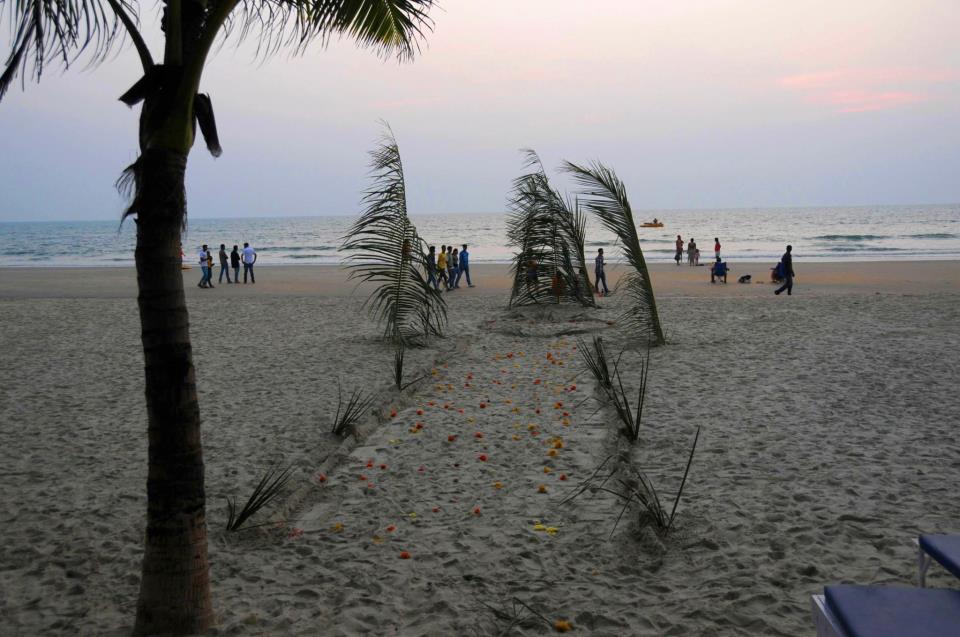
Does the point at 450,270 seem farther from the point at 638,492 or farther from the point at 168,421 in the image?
the point at 168,421

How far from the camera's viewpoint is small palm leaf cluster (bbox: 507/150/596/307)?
47.3 feet

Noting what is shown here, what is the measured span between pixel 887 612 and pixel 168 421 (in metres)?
2.77

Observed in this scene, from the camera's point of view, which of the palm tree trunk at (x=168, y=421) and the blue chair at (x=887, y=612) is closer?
the blue chair at (x=887, y=612)

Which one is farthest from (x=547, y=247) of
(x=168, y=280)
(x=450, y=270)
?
(x=168, y=280)

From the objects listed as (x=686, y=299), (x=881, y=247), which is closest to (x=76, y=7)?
(x=686, y=299)

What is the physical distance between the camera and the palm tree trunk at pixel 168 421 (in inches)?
115

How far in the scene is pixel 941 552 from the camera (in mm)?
2834

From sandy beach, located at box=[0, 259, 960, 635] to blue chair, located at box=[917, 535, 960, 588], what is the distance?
605 millimetres

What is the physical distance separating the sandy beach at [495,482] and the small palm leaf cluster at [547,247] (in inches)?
122

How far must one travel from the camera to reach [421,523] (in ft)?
15.4

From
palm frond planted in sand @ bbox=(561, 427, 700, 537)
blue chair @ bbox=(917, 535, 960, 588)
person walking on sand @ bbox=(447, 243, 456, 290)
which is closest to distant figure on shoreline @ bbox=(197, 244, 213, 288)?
person walking on sand @ bbox=(447, 243, 456, 290)

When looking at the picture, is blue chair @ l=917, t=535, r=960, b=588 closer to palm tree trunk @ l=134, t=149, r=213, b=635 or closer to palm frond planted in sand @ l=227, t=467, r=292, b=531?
palm tree trunk @ l=134, t=149, r=213, b=635

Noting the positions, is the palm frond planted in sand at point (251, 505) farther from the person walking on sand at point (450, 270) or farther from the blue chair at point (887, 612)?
the person walking on sand at point (450, 270)

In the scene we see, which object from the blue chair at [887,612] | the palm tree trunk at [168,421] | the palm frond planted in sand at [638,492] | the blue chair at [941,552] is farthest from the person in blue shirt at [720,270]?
the palm tree trunk at [168,421]
